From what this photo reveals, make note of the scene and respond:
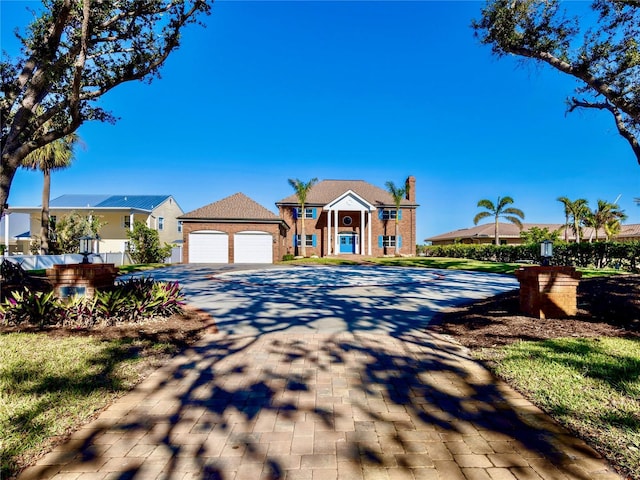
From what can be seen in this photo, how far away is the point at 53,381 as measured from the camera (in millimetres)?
3529

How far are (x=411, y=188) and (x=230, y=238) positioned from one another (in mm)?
19770

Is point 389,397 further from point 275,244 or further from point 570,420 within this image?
point 275,244

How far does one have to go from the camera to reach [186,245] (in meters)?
25.4

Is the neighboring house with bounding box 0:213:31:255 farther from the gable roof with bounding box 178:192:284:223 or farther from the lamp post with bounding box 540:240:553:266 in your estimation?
the lamp post with bounding box 540:240:553:266

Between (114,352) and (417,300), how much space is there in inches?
280

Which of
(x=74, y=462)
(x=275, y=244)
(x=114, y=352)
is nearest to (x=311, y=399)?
(x=74, y=462)

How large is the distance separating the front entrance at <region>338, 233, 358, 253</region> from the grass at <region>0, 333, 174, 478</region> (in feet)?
92.7

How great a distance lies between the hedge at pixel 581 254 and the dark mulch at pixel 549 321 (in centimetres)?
1431

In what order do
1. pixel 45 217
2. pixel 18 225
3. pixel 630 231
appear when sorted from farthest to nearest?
pixel 630 231 < pixel 18 225 < pixel 45 217

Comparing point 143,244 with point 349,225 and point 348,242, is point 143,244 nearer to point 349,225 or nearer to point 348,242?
point 348,242

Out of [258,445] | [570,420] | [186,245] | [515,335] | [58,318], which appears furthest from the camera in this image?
[186,245]

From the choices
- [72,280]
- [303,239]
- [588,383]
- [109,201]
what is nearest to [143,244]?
[109,201]

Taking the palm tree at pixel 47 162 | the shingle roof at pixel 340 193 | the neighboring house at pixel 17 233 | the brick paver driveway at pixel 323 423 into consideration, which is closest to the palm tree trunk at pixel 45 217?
the palm tree at pixel 47 162

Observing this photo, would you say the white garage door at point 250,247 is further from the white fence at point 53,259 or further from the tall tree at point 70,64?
the tall tree at point 70,64
